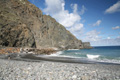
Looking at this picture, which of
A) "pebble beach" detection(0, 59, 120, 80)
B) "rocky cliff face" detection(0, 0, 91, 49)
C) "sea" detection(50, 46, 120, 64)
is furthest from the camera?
"rocky cliff face" detection(0, 0, 91, 49)

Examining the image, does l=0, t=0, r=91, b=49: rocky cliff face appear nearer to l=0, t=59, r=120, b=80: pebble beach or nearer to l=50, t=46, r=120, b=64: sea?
l=50, t=46, r=120, b=64: sea

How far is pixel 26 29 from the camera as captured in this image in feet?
145

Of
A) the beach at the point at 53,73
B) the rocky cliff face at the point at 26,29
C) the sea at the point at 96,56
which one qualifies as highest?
the rocky cliff face at the point at 26,29

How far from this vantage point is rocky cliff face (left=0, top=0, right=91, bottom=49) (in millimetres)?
36125

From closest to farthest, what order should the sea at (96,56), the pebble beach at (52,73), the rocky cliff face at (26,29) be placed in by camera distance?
the pebble beach at (52,73) → the sea at (96,56) → the rocky cliff face at (26,29)

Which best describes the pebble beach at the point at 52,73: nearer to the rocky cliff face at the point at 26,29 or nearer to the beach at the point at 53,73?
the beach at the point at 53,73

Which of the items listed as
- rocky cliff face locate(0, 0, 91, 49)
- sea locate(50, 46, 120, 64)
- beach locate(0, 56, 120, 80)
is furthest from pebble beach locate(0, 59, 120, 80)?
rocky cliff face locate(0, 0, 91, 49)

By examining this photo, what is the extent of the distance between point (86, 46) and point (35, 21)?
266 ft

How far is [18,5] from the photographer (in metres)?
53.3

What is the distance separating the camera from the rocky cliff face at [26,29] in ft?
119

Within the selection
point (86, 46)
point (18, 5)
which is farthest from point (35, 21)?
point (86, 46)

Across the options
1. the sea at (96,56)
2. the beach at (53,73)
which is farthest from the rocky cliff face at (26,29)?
the beach at (53,73)

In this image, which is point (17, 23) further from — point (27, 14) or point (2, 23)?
point (27, 14)

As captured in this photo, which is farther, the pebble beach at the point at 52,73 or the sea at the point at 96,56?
the sea at the point at 96,56
